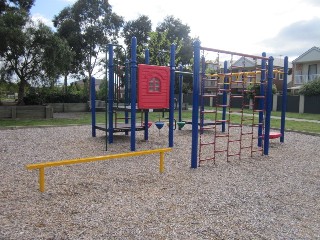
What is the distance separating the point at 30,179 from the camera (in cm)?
482

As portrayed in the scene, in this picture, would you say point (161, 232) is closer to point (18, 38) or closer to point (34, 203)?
point (34, 203)

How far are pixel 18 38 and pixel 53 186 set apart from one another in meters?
12.5

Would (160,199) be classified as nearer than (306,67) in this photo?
Yes

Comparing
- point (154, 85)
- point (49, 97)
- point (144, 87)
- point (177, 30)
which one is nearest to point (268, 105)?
point (154, 85)

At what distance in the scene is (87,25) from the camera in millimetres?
23297

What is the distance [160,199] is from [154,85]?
13.2 feet

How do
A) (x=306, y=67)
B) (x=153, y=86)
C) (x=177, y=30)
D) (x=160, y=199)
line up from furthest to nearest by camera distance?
(x=306, y=67) < (x=177, y=30) < (x=153, y=86) < (x=160, y=199)

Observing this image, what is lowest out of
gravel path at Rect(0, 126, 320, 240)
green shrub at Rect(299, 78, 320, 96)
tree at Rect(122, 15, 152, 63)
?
gravel path at Rect(0, 126, 320, 240)

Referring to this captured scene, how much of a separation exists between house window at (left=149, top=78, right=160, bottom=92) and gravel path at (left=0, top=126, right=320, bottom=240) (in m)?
1.75

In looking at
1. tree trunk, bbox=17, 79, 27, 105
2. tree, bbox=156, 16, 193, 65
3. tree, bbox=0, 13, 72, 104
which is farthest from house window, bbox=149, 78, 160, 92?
tree, bbox=156, 16, 193, 65

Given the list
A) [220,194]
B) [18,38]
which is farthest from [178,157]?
[18,38]

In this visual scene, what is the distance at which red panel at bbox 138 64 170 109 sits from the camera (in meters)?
7.33

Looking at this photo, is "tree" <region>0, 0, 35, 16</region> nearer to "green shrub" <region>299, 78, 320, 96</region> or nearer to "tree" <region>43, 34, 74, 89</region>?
"tree" <region>43, 34, 74, 89</region>

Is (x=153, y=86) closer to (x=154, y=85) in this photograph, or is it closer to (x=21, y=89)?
(x=154, y=85)
